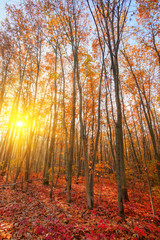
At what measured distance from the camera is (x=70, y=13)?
527cm

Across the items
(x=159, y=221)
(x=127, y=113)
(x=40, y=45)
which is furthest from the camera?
(x=127, y=113)

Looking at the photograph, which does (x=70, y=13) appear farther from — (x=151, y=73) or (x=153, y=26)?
(x=151, y=73)

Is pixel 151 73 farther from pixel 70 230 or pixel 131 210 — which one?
pixel 70 230

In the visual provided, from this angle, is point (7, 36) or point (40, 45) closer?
point (40, 45)

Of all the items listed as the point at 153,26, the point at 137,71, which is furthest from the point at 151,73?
the point at 153,26

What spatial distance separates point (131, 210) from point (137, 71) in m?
9.27

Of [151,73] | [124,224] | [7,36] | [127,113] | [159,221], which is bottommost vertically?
[159,221]

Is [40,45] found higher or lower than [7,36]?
lower

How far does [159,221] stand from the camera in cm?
388

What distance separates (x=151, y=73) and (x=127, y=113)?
6.10 metres

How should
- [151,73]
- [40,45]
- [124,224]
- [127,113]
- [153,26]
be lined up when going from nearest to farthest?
[124,224], [153,26], [40,45], [151,73], [127,113]

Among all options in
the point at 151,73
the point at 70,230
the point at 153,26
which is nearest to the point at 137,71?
the point at 151,73

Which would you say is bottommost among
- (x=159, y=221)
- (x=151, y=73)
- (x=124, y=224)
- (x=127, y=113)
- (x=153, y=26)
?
(x=159, y=221)

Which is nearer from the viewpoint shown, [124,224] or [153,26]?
[124,224]
